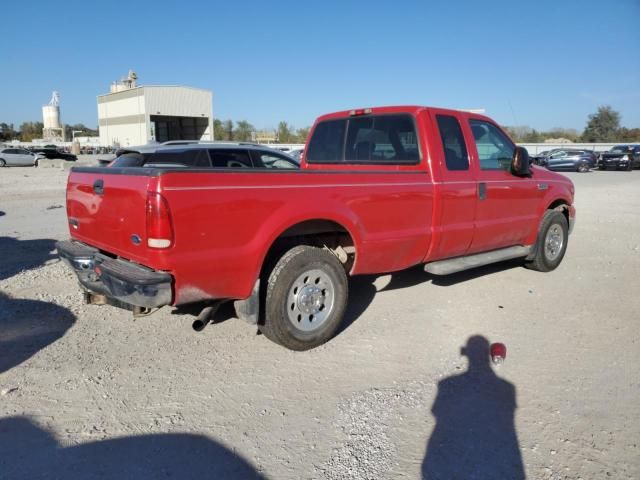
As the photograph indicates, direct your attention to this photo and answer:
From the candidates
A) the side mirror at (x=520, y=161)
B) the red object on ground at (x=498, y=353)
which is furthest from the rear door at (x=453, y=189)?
the red object on ground at (x=498, y=353)

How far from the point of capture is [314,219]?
13.8ft

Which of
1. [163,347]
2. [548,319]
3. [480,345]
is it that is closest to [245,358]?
[163,347]

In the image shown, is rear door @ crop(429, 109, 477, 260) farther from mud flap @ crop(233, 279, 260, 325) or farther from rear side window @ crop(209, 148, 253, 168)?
rear side window @ crop(209, 148, 253, 168)

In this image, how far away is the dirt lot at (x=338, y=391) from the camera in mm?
2881

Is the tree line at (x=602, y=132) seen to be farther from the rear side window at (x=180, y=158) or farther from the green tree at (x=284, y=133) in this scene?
the rear side window at (x=180, y=158)

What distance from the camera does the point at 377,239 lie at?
4672 millimetres

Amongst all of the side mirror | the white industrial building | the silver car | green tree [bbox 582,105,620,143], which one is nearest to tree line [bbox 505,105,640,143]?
green tree [bbox 582,105,620,143]

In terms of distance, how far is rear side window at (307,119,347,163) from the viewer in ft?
19.8

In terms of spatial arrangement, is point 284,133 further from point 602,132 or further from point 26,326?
point 26,326

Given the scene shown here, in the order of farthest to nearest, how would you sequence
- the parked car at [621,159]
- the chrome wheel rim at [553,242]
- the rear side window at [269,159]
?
the parked car at [621,159], the rear side window at [269,159], the chrome wheel rim at [553,242]

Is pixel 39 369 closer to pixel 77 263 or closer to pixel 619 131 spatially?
pixel 77 263

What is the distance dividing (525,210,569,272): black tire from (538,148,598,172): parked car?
2975 cm

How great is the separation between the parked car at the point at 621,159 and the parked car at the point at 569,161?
1.64 metres

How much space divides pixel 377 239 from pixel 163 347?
6.97 ft
